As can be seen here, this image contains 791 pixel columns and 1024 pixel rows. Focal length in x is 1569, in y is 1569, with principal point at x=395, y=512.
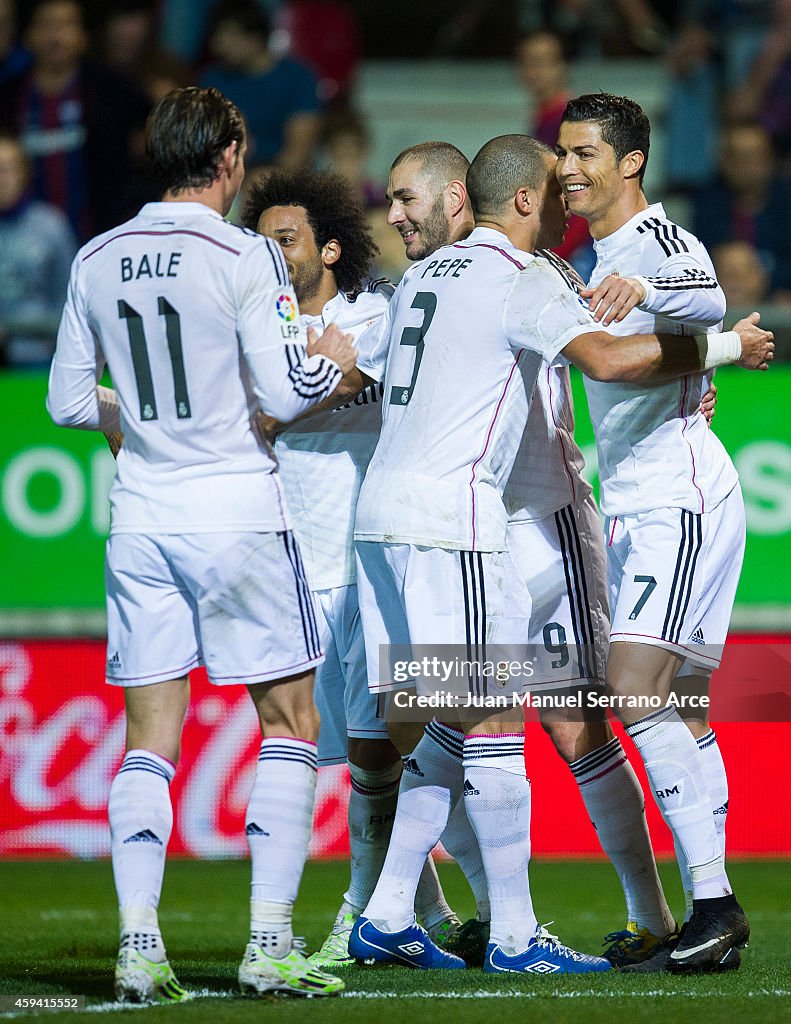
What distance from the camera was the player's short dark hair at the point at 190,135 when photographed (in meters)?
4.21

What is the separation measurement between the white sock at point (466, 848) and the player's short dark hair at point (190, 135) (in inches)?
90.2

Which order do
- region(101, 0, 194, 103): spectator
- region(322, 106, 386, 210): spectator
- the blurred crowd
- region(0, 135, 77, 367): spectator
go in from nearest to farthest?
1. region(0, 135, 77, 367): spectator
2. the blurred crowd
3. region(322, 106, 386, 210): spectator
4. region(101, 0, 194, 103): spectator

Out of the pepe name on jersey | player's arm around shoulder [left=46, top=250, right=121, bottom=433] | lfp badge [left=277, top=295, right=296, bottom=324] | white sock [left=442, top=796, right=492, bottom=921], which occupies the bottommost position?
white sock [left=442, top=796, right=492, bottom=921]

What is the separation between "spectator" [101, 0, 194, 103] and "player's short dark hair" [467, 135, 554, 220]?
661 centimetres

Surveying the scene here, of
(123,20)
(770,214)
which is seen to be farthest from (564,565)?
(123,20)

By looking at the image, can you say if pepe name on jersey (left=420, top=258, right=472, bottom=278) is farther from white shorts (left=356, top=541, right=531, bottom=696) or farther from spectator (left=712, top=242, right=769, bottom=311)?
spectator (left=712, top=242, right=769, bottom=311)

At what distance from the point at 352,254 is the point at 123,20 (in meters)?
7.25

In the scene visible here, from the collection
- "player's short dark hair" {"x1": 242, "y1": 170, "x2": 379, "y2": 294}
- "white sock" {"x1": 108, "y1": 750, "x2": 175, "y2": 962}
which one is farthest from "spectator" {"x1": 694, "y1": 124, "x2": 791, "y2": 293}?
"white sock" {"x1": 108, "y1": 750, "x2": 175, "y2": 962}

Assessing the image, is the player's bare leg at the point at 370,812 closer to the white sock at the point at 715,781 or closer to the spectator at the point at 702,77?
the white sock at the point at 715,781

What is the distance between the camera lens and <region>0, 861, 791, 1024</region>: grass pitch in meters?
4.05

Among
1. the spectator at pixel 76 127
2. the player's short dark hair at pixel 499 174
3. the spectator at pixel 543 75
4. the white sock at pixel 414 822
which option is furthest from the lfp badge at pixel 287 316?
the spectator at pixel 543 75

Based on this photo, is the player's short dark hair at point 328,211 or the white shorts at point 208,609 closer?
the white shorts at point 208,609

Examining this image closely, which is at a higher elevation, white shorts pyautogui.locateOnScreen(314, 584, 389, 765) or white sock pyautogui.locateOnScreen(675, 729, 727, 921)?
white shorts pyautogui.locateOnScreen(314, 584, 389, 765)

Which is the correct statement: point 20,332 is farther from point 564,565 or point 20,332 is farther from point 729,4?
point 729,4
